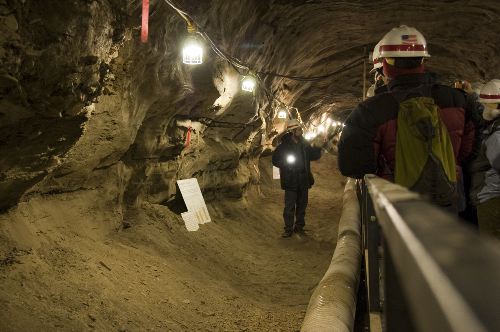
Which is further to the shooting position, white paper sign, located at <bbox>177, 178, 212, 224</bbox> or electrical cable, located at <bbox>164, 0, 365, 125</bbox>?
white paper sign, located at <bbox>177, 178, 212, 224</bbox>

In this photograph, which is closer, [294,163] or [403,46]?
[403,46]

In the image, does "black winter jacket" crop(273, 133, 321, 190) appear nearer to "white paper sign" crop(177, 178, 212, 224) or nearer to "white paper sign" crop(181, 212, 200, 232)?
"white paper sign" crop(177, 178, 212, 224)

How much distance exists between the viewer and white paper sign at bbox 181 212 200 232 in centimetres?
749

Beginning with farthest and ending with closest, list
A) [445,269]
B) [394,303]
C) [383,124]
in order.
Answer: [383,124] < [394,303] < [445,269]

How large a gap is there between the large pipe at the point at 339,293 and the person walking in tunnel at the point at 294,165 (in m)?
2.47

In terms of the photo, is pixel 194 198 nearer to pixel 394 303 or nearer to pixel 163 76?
pixel 163 76

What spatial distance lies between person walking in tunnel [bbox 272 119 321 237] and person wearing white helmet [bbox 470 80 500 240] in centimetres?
485

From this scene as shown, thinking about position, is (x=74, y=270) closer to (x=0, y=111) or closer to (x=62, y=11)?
(x=0, y=111)

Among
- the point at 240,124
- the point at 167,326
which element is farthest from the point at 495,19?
the point at 167,326

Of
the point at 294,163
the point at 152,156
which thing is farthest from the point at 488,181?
the point at 294,163

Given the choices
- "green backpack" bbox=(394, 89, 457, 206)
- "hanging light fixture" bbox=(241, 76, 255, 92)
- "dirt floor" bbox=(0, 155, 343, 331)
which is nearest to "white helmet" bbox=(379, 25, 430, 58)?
"green backpack" bbox=(394, 89, 457, 206)

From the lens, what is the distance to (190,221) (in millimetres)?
7602

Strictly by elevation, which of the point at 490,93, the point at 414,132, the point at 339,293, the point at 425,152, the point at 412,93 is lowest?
the point at 339,293

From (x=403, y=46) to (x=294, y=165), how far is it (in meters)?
5.37
